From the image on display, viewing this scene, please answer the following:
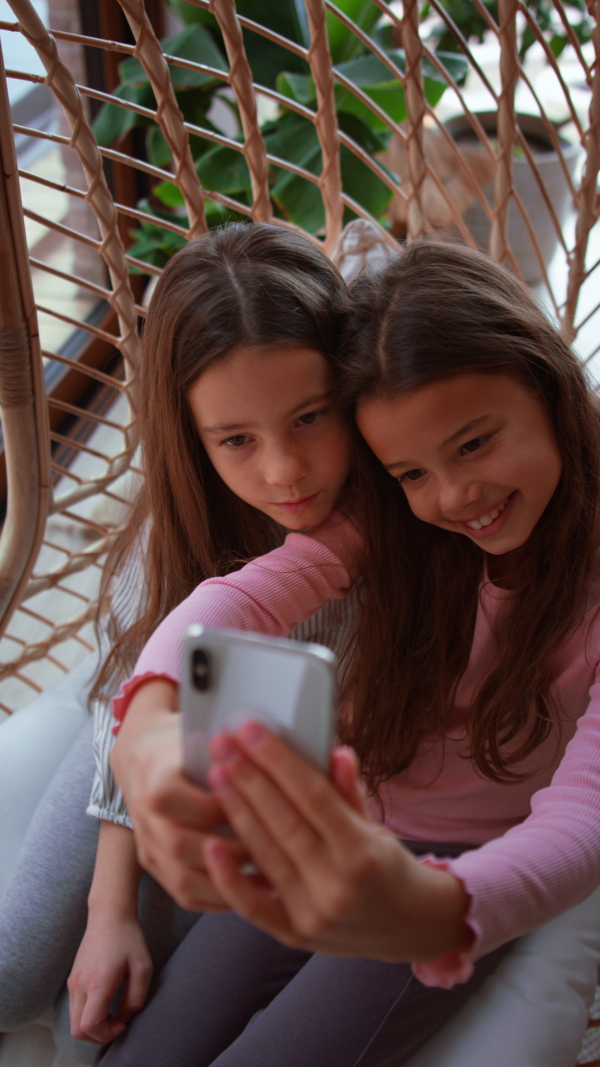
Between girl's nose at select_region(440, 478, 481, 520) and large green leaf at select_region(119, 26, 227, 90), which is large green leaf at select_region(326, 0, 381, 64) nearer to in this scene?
large green leaf at select_region(119, 26, 227, 90)

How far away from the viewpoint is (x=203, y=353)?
612mm

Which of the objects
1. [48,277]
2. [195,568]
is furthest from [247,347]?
[48,277]

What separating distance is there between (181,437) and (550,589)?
29 centimetres

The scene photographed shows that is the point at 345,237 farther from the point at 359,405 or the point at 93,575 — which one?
the point at 93,575

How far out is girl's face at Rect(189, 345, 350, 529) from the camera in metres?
0.60

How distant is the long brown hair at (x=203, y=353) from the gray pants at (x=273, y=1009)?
0.26 m

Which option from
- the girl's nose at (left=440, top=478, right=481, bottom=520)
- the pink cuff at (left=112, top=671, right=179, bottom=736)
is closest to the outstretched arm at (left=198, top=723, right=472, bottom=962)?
the pink cuff at (left=112, top=671, right=179, bottom=736)

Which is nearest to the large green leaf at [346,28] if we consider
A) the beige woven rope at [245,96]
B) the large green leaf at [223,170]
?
the large green leaf at [223,170]

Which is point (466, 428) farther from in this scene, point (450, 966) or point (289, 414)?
point (450, 966)

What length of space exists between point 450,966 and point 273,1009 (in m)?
0.27

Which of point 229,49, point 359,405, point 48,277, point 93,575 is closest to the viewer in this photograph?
point 359,405

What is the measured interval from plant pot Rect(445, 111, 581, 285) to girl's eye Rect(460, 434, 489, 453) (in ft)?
4.33

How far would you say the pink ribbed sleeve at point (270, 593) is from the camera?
1.70 ft

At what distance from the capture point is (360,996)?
24.3 inches
